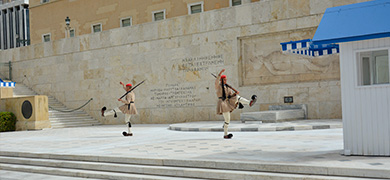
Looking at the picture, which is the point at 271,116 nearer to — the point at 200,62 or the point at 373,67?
the point at 200,62

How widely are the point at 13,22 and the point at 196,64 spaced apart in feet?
297

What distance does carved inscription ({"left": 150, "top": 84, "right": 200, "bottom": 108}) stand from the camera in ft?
70.8

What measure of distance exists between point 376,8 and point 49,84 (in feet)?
77.5

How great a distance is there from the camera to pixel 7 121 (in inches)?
848

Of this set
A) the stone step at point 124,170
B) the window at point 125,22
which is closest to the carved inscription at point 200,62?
the window at point 125,22

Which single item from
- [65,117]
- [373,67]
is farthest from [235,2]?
[373,67]

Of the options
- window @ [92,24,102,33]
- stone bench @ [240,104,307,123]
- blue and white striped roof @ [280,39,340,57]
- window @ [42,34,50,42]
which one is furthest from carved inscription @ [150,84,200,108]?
window @ [42,34,50,42]

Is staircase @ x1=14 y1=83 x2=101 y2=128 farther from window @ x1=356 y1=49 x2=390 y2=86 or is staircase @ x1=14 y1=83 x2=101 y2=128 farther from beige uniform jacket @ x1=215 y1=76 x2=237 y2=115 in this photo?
window @ x1=356 y1=49 x2=390 y2=86

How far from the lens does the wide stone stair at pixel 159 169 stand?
21.7ft

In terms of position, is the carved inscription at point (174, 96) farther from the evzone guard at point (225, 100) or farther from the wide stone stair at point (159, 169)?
the wide stone stair at point (159, 169)

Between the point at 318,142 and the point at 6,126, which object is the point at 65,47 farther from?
the point at 318,142

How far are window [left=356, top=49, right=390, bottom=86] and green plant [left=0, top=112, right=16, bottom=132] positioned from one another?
18.8 m

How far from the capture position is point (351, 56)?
307 inches

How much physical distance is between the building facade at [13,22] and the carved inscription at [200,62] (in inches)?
3329
